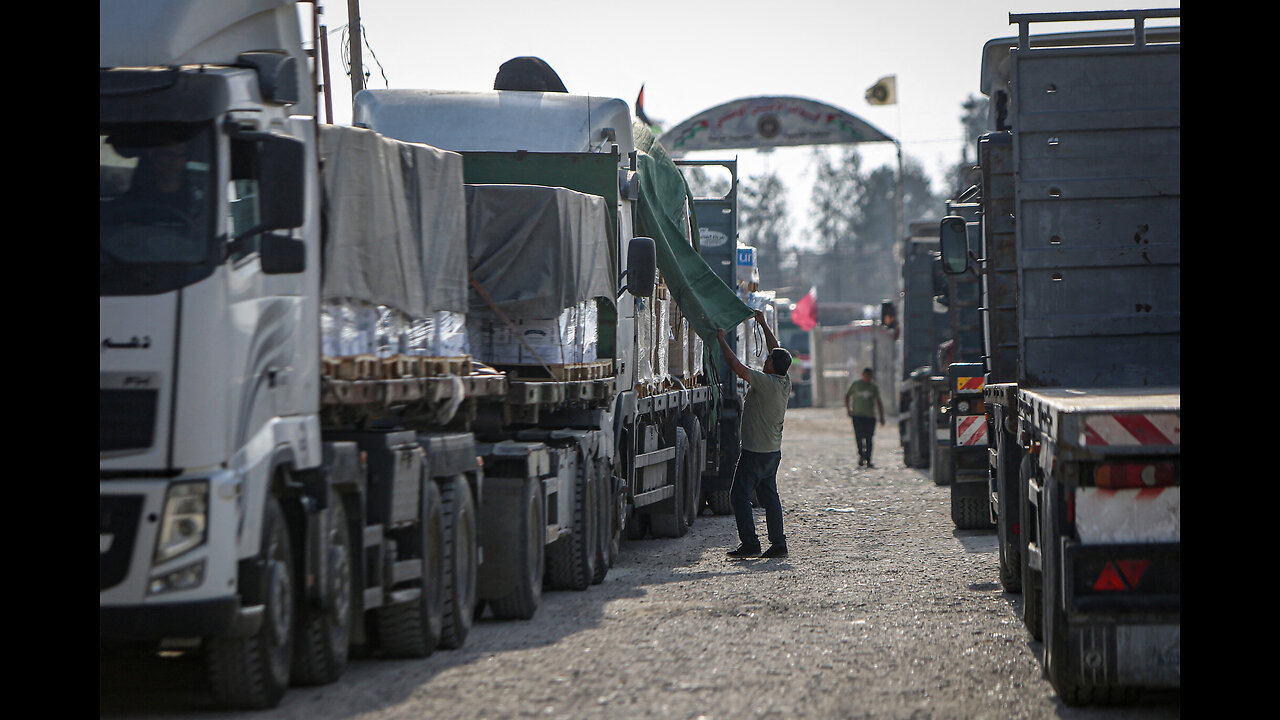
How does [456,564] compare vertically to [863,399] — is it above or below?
Result: below

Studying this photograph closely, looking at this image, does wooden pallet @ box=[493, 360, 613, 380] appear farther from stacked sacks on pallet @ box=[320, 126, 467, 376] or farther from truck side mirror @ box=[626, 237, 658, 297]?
stacked sacks on pallet @ box=[320, 126, 467, 376]

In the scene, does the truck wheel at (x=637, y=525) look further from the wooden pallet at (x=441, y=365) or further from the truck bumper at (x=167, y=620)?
the truck bumper at (x=167, y=620)

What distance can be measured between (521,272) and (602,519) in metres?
2.56

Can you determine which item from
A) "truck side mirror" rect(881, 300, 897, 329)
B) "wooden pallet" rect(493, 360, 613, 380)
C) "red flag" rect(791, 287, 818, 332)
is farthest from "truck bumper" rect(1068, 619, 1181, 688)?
"red flag" rect(791, 287, 818, 332)

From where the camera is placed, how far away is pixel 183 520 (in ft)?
20.6

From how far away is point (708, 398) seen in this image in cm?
1917

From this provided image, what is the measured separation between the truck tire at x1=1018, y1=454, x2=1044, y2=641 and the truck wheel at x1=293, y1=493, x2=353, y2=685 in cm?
362

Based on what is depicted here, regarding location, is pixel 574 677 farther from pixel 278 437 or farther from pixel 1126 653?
pixel 1126 653

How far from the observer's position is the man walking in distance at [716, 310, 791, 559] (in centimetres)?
1391

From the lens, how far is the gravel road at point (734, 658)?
282 inches

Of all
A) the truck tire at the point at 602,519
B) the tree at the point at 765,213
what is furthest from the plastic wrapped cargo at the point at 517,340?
the tree at the point at 765,213

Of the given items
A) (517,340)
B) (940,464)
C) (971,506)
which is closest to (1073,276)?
(517,340)

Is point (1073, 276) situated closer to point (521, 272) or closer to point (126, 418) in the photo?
point (521, 272)

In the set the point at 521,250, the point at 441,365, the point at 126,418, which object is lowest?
the point at 126,418
